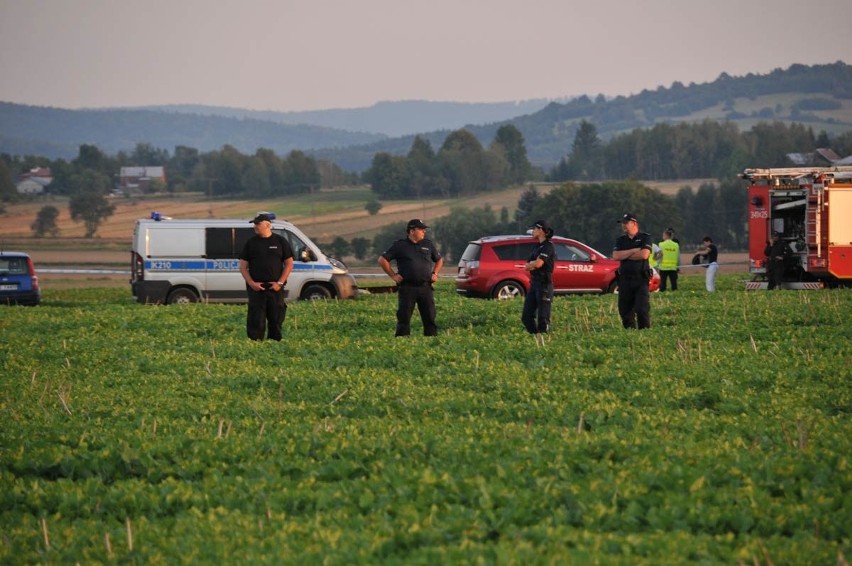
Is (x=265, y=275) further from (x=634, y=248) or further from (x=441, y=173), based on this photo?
(x=441, y=173)

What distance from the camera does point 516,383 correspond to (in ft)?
44.0

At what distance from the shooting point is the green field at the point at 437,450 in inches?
314

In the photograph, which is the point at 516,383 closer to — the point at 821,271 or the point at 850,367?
the point at 850,367

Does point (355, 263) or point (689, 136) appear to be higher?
point (689, 136)

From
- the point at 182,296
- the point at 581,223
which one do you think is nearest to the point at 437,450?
the point at 182,296

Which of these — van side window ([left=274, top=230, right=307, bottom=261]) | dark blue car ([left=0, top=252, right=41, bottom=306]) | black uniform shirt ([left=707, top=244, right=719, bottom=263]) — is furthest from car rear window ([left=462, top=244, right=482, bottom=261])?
dark blue car ([left=0, top=252, right=41, bottom=306])

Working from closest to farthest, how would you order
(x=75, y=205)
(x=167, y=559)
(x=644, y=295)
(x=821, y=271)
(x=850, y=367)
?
1. (x=167, y=559)
2. (x=850, y=367)
3. (x=644, y=295)
4. (x=821, y=271)
5. (x=75, y=205)

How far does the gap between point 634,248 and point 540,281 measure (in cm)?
149

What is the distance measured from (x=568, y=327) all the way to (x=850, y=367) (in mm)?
6012

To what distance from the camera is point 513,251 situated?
29828mm

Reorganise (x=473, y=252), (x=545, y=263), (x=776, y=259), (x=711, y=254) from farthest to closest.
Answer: (x=711, y=254)
(x=776, y=259)
(x=473, y=252)
(x=545, y=263)

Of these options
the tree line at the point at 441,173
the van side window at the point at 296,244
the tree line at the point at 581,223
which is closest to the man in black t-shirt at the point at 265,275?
the van side window at the point at 296,244

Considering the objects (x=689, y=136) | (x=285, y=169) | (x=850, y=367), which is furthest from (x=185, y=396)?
(x=689, y=136)

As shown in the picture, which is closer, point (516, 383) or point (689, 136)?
point (516, 383)
